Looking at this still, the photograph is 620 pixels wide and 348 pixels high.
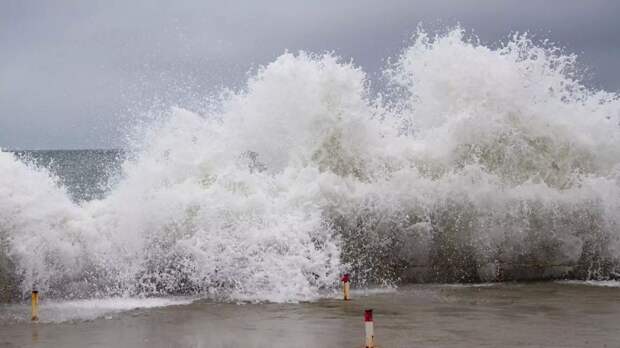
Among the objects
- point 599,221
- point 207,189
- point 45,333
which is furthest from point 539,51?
point 45,333

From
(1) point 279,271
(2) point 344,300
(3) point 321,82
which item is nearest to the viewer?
(2) point 344,300

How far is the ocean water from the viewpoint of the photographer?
43.2 feet

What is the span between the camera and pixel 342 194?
584 inches

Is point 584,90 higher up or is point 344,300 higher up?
point 584,90

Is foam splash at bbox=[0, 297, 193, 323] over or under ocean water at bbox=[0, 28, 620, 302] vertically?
under

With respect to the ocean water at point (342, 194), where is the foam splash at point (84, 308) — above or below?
below

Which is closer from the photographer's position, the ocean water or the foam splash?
the foam splash

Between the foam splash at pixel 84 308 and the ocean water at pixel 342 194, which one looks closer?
the foam splash at pixel 84 308

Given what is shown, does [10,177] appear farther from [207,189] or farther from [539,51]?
[539,51]

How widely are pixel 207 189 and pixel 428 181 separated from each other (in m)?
3.98

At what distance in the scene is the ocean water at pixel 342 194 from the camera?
13.2 m

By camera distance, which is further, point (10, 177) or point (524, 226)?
point (524, 226)

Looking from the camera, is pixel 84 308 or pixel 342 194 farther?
pixel 342 194

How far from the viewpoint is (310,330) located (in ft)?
32.4
